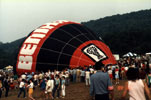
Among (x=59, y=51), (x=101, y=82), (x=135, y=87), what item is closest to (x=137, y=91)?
(x=135, y=87)

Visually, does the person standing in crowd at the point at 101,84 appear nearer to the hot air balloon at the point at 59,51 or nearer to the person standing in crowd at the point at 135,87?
the person standing in crowd at the point at 135,87

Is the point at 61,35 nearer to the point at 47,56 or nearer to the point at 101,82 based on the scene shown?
the point at 47,56

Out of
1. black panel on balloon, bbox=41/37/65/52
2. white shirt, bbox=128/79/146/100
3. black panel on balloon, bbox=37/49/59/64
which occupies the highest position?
black panel on balloon, bbox=41/37/65/52

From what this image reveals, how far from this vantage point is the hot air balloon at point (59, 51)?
23.5m

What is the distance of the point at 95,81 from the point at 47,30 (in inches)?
756

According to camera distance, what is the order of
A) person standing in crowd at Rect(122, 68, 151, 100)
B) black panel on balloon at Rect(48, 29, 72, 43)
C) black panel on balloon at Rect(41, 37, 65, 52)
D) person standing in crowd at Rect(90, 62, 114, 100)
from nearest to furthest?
1. person standing in crowd at Rect(122, 68, 151, 100)
2. person standing in crowd at Rect(90, 62, 114, 100)
3. black panel on balloon at Rect(41, 37, 65, 52)
4. black panel on balloon at Rect(48, 29, 72, 43)

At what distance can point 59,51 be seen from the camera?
23578mm

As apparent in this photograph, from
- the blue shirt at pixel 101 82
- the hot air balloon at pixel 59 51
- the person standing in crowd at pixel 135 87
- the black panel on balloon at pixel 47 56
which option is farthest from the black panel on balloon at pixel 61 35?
the person standing in crowd at pixel 135 87

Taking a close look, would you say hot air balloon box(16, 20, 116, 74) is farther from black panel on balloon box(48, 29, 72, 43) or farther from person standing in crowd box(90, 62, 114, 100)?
person standing in crowd box(90, 62, 114, 100)

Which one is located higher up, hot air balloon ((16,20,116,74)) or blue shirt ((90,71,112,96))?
hot air balloon ((16,20,116,74))

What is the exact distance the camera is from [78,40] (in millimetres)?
24188

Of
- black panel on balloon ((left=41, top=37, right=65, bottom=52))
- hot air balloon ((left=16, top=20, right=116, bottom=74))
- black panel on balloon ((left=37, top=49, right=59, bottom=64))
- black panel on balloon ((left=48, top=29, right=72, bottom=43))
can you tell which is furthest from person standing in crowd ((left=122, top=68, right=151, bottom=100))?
black panel on balloon ((left=48, top=29, right=72, bottom=43))

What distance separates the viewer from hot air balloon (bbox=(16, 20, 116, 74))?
23.5 metres

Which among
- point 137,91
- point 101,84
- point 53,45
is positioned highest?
point 53,45
